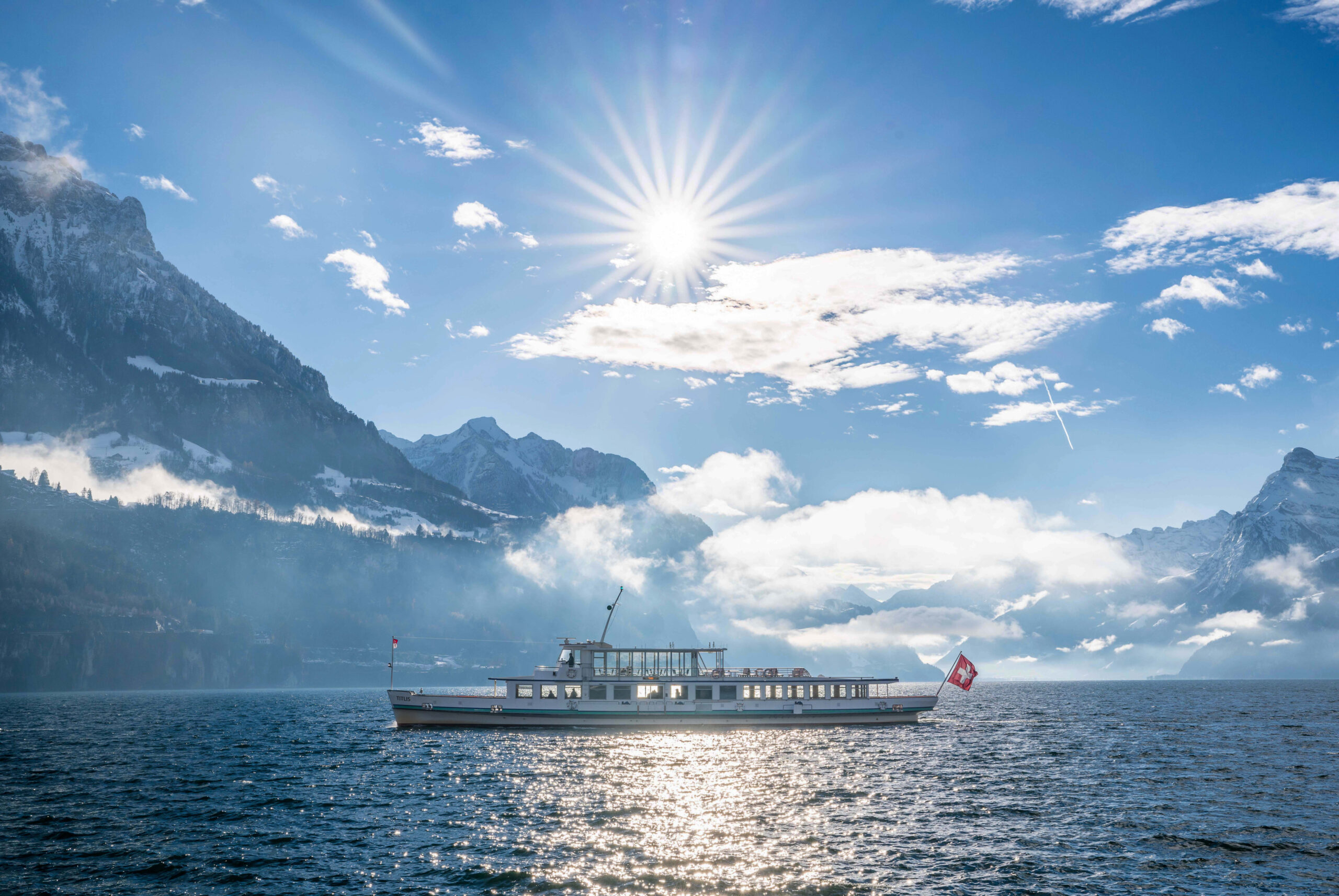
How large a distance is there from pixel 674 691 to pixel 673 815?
47679mm

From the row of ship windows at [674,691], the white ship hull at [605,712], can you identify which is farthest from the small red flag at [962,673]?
the white ship hull at [605,712]

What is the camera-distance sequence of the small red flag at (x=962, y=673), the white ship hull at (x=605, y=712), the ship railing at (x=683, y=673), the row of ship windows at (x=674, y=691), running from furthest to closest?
1. the ship railing at (x=683, y=673)
2. the row of ship windows at (x=674, y=691)
3. the white ship hull at (x=605, y=712)
4. the small red flag at (x=962, y=673)

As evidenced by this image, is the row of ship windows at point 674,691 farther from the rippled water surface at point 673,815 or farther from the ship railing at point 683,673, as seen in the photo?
the rippled water surface at point 673,815

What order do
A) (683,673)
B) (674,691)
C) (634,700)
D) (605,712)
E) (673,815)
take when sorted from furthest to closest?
(683,673) → (674,691) → (634,700) → (605,712) → (673,815)

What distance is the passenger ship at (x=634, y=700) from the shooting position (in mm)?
90000

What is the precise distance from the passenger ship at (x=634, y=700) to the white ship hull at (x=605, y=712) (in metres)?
0.08

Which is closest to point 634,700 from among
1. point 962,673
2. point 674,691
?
point 674,691

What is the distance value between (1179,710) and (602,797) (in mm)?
139204

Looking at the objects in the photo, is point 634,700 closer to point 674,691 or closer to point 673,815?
point 674,691

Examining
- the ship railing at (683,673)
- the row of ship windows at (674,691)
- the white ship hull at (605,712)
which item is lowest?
the white ship hull at (605,712)

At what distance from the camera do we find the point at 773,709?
9294 centimetres

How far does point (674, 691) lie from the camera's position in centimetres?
9188

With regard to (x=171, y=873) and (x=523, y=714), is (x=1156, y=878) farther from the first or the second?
(x=523, y=714)

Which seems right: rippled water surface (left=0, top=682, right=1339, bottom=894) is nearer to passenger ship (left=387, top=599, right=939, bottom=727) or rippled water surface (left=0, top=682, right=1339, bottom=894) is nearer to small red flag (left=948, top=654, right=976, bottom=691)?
passenger ship (left=387, top=599, right=939, bottom=727)
